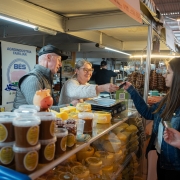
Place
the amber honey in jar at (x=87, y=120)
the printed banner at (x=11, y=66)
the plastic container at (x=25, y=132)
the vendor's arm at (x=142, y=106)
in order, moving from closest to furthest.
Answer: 1. the plastic container at (x=25, y=132)
2. the amber honey in jar at (x=87, y=120)
3. the vendor's arm at (x=142, y=106)
4. the printed banner at (x=11, y=66)

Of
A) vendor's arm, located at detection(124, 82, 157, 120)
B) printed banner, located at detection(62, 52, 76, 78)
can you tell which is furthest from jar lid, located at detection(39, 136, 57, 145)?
printed banner, located at detection(62, 52, 76, 78)

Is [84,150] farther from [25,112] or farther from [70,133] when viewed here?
[25,112]

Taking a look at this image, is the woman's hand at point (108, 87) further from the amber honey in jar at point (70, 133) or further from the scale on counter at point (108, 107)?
the amber honey in jar at point (70, 133)

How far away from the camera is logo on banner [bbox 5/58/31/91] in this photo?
338 cm

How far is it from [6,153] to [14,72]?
2645 mm

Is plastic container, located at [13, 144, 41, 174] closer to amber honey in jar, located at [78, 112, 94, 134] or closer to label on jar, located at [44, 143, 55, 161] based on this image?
label on jar, located at [44, 143, 55, 161]

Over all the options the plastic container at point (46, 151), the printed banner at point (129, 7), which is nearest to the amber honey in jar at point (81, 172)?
the plastic container at point (46, 151)

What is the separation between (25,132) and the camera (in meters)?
0.99

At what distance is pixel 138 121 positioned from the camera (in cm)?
280

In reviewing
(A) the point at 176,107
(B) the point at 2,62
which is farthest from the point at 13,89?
(A) the point at 176,107

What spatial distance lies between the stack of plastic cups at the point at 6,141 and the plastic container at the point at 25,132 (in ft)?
0.15

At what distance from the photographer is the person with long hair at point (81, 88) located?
2270 millimetres

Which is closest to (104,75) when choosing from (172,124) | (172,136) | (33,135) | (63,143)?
(172,124)

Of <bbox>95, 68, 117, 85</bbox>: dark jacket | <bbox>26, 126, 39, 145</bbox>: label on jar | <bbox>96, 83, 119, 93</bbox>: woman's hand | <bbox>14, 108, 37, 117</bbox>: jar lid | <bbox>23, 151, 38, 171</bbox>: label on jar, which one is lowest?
<bbox>23, 151, 38, 171</bbox>: label on jar
